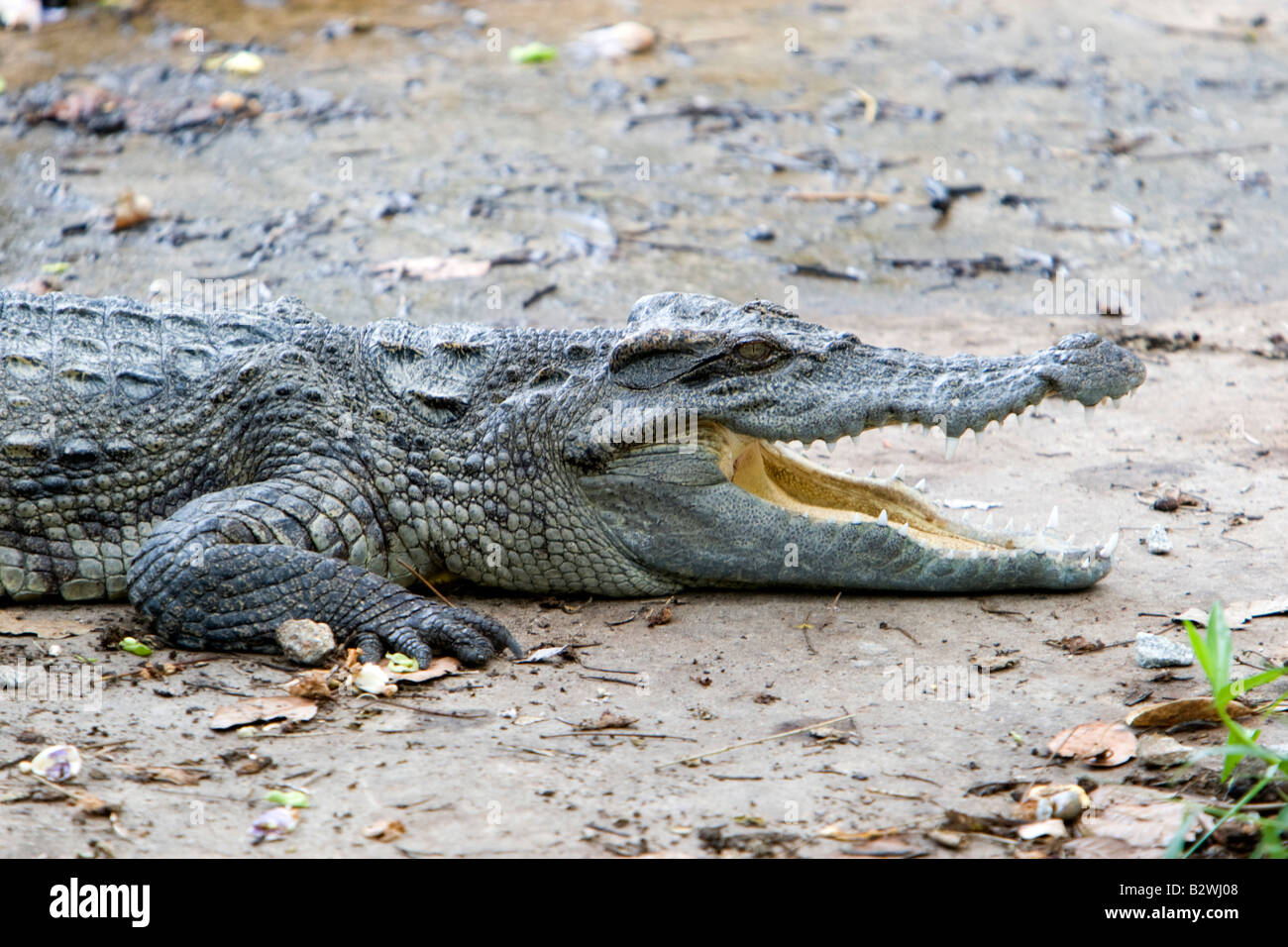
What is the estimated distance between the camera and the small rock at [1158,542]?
4.95 metres

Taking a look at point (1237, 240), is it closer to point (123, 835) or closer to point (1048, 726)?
point (1048, 726)

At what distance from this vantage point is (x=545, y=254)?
8.14 metres

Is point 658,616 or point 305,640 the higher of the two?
point 305,640

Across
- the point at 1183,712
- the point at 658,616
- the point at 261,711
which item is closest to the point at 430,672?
the point at 261,711

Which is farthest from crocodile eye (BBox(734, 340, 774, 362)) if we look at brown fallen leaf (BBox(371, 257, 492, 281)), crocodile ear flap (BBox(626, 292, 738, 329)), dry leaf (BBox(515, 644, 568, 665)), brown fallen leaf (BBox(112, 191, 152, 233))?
brown fallen leaf (BBox(112, 191, 152, 233))

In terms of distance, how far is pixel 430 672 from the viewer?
13.7 feet

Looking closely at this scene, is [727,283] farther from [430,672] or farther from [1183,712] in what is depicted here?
[1183,712]

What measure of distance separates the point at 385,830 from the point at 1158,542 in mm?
3216

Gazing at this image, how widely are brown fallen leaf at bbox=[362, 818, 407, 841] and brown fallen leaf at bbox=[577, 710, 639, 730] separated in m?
0.75

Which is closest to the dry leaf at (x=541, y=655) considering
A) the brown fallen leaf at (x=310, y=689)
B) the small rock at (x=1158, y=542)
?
the brown fallen leaf at (x=310, y=689)

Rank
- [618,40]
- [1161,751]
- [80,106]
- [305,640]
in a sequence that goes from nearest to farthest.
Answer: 1. [1161,751]
2. [305,640]
3. [80,106]
4. [618,40]

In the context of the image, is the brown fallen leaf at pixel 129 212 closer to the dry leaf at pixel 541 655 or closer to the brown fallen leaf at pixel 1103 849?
the dry leaf at pixel 541 655

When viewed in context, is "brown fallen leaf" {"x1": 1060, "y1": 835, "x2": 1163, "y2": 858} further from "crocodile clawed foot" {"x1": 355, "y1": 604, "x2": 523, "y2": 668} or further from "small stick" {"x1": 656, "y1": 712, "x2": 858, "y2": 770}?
"crocodile clawed foot" {"x1": 355, "y1": 604, "x2": 523, "y2": 668}

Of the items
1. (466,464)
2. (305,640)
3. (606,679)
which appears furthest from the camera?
(466,464)
